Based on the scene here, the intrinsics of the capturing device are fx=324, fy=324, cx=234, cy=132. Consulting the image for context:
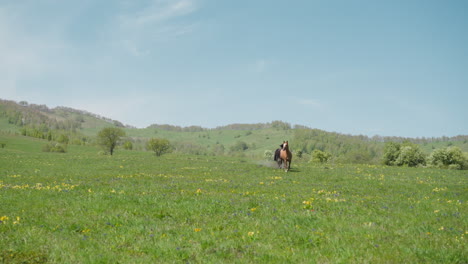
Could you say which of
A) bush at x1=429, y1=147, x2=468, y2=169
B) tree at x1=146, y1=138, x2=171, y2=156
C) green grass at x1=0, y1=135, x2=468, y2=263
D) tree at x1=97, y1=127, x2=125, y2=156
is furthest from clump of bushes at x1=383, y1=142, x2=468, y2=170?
tree at x1=97, y1=127, x2=125, y2=156

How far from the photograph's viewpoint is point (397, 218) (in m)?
11.6

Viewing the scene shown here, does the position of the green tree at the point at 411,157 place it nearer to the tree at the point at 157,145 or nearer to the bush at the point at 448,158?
the bush at the point at 448,158

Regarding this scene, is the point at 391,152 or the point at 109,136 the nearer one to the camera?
the point at 391,152

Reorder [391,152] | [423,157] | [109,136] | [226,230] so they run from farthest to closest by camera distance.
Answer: [109,136] < [391,152] < [423,157] < [226,230]

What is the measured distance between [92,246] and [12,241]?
2.37m

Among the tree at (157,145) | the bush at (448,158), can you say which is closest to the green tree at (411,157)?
the bush at (448,158)

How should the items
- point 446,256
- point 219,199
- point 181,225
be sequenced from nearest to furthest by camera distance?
1. point 446,256
2. point 181,225
3. point 219,199

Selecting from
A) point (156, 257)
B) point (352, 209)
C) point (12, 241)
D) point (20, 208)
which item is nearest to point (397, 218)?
point (352, 209)

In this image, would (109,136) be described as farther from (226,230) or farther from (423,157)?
(226,230)

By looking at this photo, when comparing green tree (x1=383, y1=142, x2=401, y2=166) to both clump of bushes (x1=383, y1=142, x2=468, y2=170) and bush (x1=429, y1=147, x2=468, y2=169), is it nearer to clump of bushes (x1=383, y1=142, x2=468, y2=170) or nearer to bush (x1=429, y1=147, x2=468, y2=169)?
clump of bushes (x1=383, y1=142, x2=468, y2=170)

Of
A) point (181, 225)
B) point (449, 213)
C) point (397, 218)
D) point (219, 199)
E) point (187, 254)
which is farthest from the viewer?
point (219, 199)

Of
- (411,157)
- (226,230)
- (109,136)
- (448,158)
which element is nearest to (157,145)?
(109,136)

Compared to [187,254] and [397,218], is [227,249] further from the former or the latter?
[397,218]

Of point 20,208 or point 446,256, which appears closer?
point 446,256
